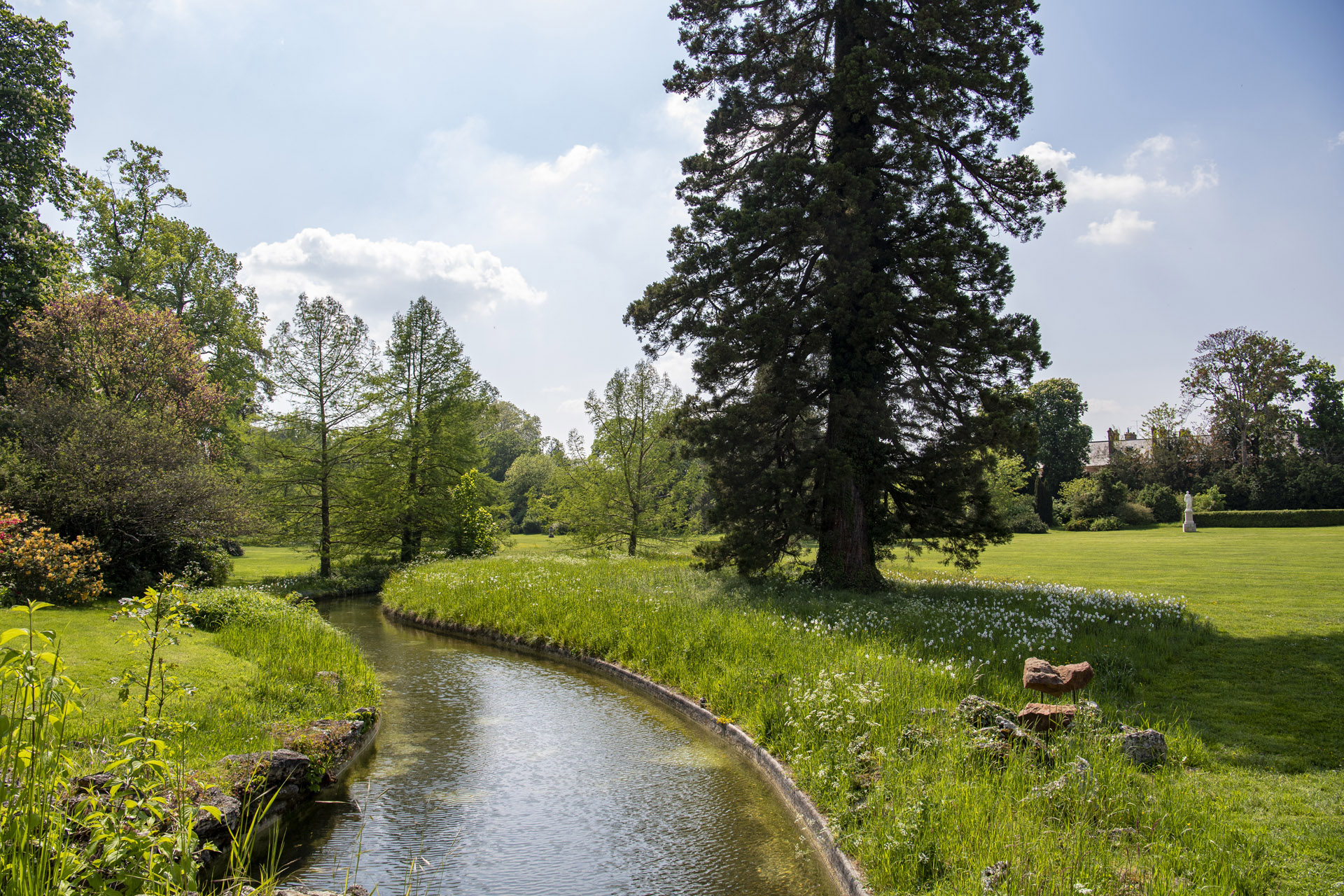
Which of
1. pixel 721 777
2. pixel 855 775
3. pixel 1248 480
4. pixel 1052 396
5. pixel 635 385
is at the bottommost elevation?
pixel 721 777

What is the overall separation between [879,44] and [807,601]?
11.2 m

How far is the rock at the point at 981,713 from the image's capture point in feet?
20.0

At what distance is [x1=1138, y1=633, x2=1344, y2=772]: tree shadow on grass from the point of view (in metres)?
6.12

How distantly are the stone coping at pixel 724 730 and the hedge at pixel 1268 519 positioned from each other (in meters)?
41.8

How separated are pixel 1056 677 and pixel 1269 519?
145 feet

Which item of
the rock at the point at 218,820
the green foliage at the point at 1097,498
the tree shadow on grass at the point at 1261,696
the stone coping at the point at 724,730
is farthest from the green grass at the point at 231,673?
the green foliage at the point at 1097,498

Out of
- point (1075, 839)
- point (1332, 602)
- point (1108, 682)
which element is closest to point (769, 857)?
point (1075, 839)

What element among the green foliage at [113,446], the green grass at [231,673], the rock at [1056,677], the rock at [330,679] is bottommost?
the rock at [330,679]

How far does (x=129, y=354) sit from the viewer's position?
16656 mm

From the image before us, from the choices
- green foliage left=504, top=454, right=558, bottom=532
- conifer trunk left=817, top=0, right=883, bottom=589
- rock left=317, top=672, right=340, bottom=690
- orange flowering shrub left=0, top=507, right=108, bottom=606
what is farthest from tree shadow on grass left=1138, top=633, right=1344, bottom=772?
green foliage left=504, top=454, right=558, bottom=532

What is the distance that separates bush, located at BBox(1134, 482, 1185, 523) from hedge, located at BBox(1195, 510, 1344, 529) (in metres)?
5.20

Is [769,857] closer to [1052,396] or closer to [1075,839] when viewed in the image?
[1075,839]

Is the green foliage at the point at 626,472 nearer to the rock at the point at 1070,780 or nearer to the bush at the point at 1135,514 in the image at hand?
the rock at the point at 1070,780

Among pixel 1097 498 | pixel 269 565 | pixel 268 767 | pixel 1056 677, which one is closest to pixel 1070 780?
pixel 1056 677
